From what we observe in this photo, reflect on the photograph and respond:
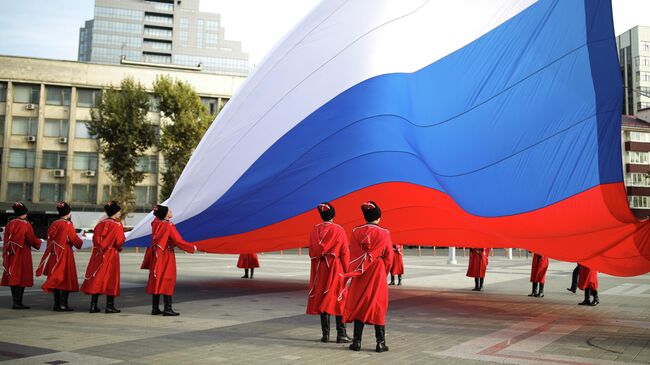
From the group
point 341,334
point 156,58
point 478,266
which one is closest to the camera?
point 341,334

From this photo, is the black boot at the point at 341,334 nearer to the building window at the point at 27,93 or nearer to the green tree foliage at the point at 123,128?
the green tree foliage at the point at 123,128

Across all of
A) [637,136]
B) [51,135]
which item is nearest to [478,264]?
[51,135]

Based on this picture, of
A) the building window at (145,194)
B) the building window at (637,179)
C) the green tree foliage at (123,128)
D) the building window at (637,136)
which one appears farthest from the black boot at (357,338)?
the building window at (637,136)

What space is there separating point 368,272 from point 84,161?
166 ft

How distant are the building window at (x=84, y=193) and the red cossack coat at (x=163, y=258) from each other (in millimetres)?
46112

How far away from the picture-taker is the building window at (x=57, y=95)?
169ft

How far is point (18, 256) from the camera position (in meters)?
10.5

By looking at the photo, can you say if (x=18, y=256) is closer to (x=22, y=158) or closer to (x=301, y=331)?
(x=301, y=331)

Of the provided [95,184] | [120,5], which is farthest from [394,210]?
[120,5]

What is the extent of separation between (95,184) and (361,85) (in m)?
47.4

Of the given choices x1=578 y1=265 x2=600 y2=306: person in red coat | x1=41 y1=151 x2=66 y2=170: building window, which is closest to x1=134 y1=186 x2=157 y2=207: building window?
x1=41 y1=151 x2=66 y2=170: building window

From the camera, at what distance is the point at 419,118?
997cm

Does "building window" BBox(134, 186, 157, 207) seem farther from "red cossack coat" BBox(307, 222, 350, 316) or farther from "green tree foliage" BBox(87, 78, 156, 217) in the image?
"red cossack coat" BBox(307, 222, 350, 316)

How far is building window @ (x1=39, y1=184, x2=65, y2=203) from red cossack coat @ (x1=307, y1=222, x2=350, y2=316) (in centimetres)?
4950
